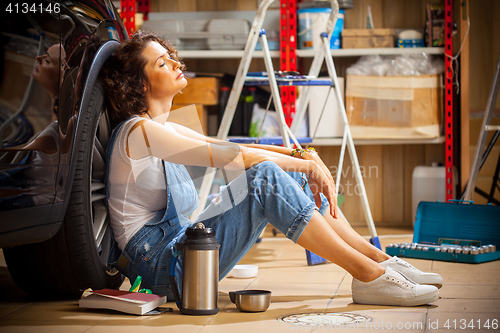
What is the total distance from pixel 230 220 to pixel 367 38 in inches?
91.7

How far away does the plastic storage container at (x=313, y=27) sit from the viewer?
359cm

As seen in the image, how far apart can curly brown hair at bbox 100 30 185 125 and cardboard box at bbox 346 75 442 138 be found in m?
2.00

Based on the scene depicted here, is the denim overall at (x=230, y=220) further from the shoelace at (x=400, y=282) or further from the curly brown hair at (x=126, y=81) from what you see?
the shoelace at (x=400, y=282)

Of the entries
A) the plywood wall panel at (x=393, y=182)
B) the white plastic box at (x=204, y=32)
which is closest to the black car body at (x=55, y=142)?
the white plastic box at (x=204, y=32)

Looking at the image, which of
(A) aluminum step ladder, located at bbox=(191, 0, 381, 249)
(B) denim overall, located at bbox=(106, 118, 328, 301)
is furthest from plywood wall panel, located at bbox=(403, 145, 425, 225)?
(B) denim overall, located at bbox=(106, 118, 328, 301)

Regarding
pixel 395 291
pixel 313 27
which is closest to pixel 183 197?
pixel 395 291

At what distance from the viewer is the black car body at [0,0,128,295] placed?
136cm

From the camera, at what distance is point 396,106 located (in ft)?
11.8

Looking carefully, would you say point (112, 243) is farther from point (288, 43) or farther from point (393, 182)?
point (393, 182)

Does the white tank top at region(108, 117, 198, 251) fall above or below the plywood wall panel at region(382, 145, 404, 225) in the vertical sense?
above

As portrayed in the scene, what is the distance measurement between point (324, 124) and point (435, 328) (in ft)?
7.57

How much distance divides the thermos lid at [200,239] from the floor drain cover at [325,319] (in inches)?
12.2

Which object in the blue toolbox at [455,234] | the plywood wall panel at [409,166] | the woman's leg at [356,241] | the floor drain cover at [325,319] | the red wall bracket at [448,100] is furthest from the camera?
the plywood wall panel at [409,166]

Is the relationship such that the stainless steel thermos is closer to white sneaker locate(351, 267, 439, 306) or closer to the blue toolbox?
white sneaker locate(351, 267, 439, 306)
